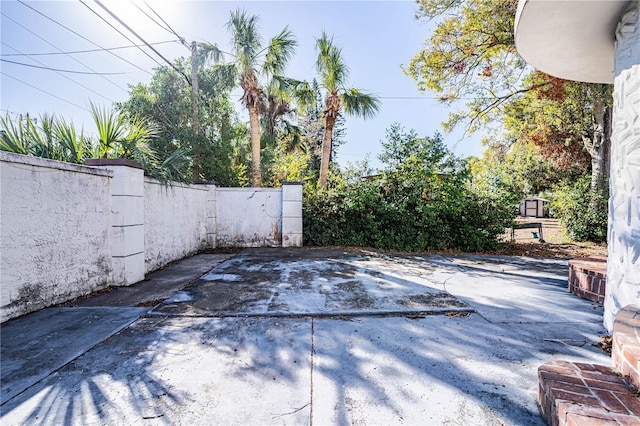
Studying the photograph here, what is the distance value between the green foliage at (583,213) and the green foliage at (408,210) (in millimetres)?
2976

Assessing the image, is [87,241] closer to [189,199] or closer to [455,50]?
[189,199]

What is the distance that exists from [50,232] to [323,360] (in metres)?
3.41

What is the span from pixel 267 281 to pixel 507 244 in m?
6.40

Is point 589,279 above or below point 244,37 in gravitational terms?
below

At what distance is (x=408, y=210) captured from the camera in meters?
7.38

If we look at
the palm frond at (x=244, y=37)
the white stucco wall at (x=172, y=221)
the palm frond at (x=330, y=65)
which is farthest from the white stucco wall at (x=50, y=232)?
the palm frond at (x=330, y=65)

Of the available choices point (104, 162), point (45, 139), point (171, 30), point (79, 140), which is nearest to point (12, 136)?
point (45, 139)

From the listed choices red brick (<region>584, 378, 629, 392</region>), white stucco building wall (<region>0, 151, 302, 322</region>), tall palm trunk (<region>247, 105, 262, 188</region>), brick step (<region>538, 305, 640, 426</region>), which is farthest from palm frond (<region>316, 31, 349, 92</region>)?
red brick (<region>584, 378, 629, 392</region>)

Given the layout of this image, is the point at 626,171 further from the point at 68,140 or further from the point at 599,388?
the point at 68,140

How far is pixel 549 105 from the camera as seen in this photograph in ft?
29.6

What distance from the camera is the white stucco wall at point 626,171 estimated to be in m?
2.23

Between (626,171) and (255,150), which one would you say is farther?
(255,150)

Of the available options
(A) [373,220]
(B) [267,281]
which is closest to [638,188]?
(B) [267,281]

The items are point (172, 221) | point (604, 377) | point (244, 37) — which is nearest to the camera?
point (604, 377)
